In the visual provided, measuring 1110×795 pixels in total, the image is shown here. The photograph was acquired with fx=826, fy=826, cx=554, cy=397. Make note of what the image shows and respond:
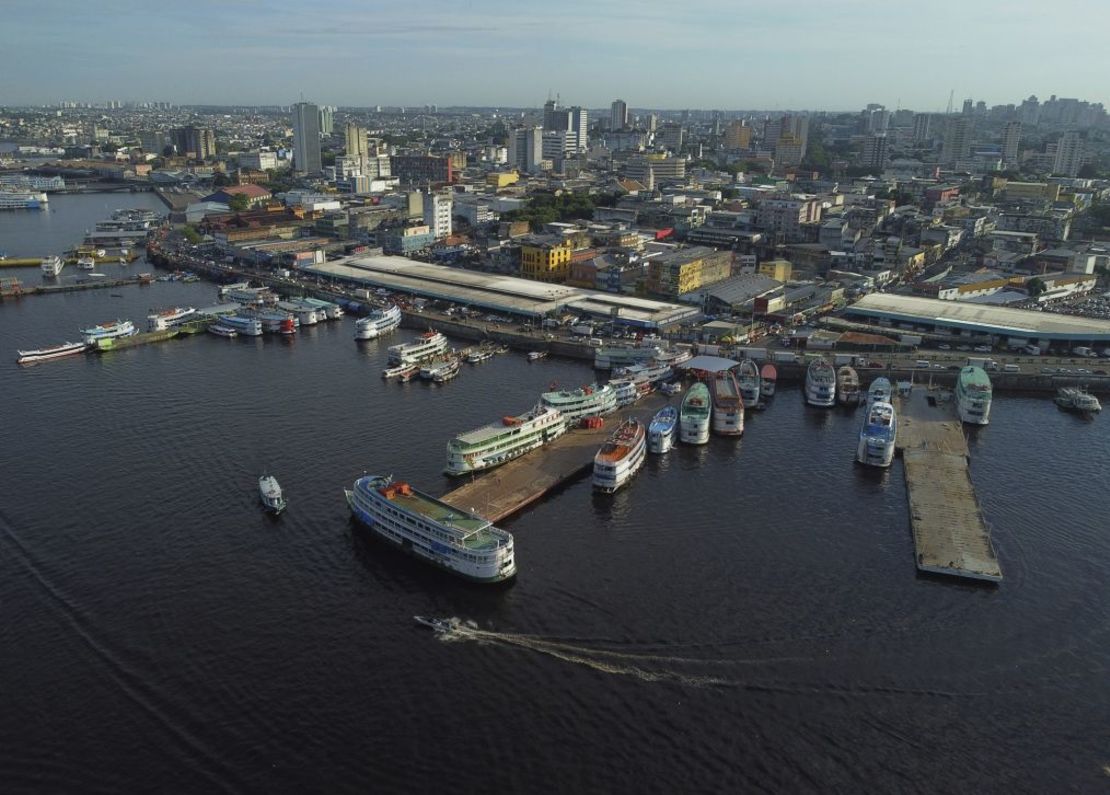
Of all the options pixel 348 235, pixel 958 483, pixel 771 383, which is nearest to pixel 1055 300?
pixel 771 383

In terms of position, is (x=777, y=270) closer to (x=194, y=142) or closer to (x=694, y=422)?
(x=694, y=422)

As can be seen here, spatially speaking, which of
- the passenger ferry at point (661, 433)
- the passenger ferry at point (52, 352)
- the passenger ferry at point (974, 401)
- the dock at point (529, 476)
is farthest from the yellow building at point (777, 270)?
the passenger ferry at point (52, 352)

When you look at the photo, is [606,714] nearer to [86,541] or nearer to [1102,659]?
[1102,659]

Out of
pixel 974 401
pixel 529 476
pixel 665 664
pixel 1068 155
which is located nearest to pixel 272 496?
pixel 529 476

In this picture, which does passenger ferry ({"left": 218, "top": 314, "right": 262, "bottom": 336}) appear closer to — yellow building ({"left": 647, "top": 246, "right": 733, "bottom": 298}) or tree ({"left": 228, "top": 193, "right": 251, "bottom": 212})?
yellow building ({"left": 647, "top": 246, "right": 733, "bottom": 298})

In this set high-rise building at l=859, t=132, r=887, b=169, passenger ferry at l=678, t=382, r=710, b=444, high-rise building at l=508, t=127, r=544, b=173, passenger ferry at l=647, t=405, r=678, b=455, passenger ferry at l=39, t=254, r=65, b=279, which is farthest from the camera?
high-rise building at l=508, t=127, r=544, b=173

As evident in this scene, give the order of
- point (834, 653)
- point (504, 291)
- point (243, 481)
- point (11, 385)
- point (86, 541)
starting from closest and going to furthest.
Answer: point (834, 653) < point (86, 541) < point (243, 481) < point (11, 385) < point (504, 291)

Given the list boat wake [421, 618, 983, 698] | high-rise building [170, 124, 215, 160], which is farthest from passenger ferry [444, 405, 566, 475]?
high-rise building [170, 124, 215, 160]

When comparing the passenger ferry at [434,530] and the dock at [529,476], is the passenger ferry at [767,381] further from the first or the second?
Answer: the passenger ferry at [434,530]
